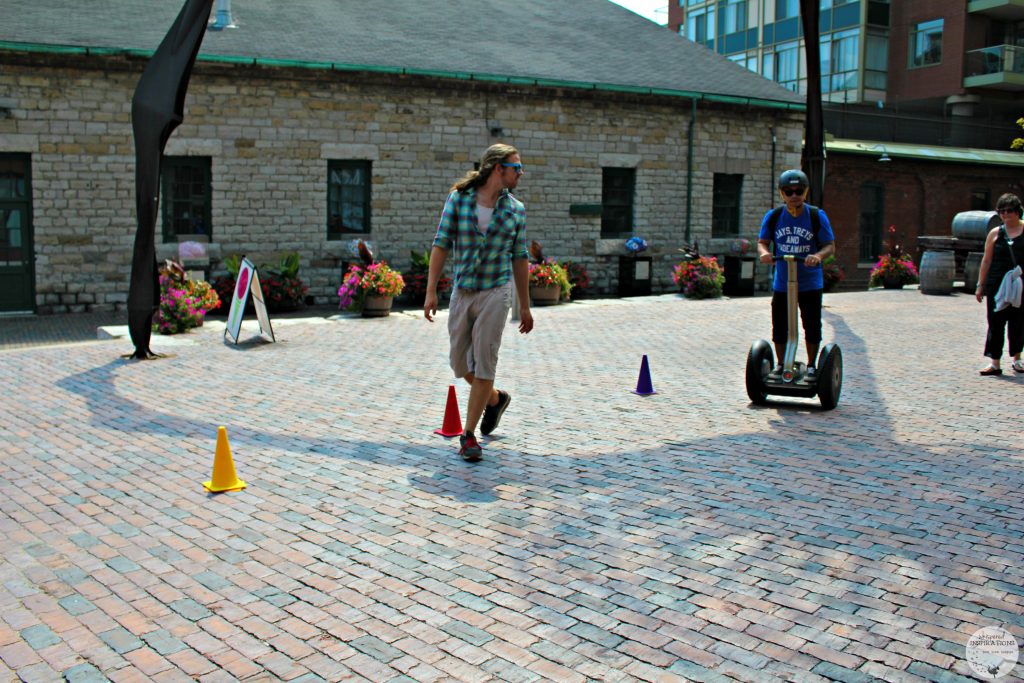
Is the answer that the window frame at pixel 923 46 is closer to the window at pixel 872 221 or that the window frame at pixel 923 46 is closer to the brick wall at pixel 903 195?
the brick wall at pixel 903 195

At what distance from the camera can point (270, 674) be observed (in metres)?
3.51

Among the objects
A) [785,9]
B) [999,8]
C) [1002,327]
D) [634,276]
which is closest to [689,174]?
[634,276]

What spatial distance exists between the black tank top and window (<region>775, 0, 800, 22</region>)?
3943cm

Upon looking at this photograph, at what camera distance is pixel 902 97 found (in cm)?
4275

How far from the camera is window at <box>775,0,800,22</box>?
46.3 meters

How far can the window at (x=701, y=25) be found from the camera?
53.1 meters

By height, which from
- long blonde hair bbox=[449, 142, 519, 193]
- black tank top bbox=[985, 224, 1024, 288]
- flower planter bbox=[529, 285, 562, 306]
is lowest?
flower planter bbox=[529, 285, 562, 306]

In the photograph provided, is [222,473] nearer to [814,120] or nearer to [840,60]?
[814,120]

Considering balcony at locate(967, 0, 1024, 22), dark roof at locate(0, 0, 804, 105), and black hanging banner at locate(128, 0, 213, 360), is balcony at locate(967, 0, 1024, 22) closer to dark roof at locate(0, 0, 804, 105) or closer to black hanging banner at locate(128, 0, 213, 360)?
dark roof at locate(0, 0, 804, 105)

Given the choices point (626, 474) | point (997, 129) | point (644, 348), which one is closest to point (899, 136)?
point (997, 129)

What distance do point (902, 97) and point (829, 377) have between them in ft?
129

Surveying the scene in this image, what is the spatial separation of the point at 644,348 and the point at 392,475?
7.28 meters

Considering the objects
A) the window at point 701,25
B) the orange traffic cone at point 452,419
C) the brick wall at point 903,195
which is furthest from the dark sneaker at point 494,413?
the window at point 701,25

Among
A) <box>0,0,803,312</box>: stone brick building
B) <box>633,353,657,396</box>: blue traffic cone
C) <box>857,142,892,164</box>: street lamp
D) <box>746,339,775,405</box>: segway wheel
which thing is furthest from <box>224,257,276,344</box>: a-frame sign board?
<box>857,142,892,164</box>: street lamp
